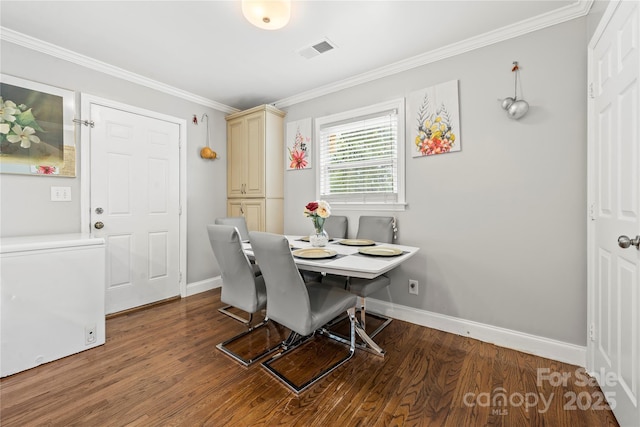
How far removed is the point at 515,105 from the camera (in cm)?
204

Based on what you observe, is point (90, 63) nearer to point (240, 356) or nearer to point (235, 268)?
point (235, 268)

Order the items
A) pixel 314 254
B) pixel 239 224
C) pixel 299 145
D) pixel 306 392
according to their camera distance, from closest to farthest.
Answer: pixel 306 392 < pixel 314 254 < pixel 239 224 < pixel 299 145

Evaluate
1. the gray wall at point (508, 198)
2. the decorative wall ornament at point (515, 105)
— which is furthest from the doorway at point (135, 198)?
the decorative wall ornament at point (515, 105)

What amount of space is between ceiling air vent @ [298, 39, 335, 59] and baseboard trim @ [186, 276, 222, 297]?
2917mm

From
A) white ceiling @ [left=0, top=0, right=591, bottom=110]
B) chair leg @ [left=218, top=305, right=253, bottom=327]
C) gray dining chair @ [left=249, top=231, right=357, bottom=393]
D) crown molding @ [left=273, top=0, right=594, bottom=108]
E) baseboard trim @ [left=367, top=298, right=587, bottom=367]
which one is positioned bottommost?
chair leg @ [left=218, top=305, right=253, bottom=327]

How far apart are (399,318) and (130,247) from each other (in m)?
2.88

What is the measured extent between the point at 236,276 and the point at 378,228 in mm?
1401

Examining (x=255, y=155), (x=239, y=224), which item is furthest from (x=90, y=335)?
(x=255, y=155)

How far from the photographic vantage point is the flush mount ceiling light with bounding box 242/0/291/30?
1.59m

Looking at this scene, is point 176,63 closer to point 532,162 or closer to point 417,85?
point 417,85

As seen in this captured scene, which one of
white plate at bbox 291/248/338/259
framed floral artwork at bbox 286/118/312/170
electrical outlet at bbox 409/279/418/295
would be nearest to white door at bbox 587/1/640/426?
electrical outlet at bbox 409/279/418/295

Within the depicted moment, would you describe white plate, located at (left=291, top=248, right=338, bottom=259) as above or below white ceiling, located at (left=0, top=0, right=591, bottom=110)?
below

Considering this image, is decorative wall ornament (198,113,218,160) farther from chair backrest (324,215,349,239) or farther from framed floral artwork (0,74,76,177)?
chair backrest (324,215,349,239)

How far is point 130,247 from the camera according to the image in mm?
2904
